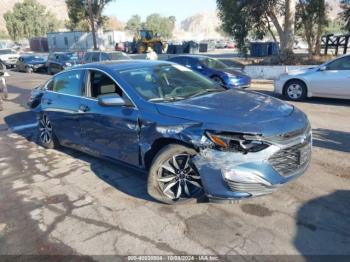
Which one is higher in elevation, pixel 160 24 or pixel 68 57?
pixel 160 24

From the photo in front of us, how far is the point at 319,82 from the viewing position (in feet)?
33.0

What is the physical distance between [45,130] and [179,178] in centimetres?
368

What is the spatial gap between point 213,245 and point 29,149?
478 centimetres

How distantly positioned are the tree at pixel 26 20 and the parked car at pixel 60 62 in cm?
6909

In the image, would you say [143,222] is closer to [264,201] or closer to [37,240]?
[37,240]

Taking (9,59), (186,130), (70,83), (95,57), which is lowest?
(186,130)

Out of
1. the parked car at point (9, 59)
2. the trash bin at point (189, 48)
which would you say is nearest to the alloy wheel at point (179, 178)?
the parked car at point (9, 59)

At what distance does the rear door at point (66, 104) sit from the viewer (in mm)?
5484

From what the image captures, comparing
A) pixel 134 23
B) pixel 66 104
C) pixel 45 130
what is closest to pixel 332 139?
pixel 66 104

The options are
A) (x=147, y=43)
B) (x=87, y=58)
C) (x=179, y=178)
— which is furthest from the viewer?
(x=147, y=43)

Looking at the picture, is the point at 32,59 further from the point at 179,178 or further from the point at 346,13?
the point at 179,178

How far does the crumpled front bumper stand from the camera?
3.54m

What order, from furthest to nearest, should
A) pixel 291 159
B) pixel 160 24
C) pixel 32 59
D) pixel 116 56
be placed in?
pixel 160 24 < pixel 32 59 < pixel 116 56 < pixel 291 159

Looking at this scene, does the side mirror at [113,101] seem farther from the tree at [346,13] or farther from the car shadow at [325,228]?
the tree at [346,13]
